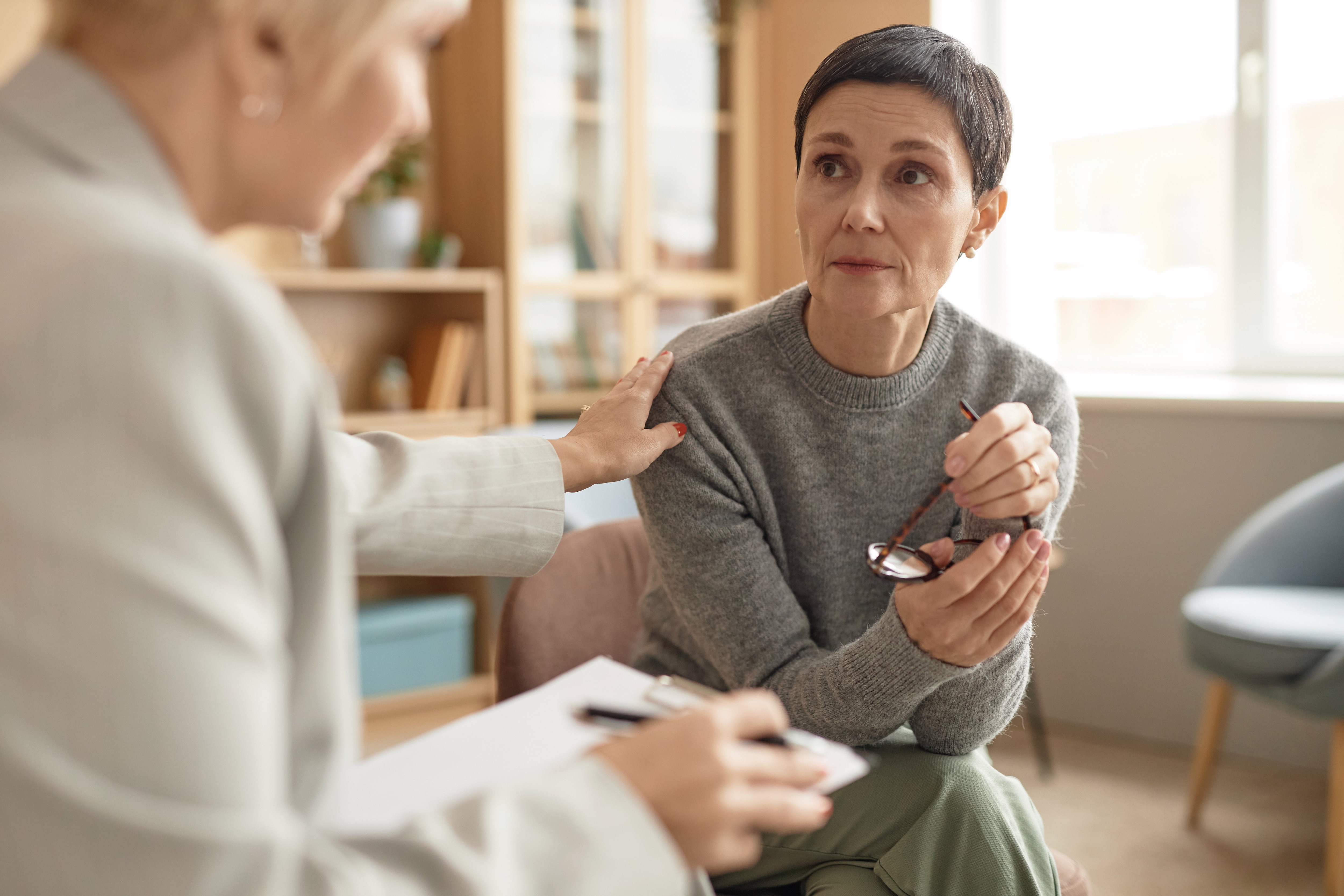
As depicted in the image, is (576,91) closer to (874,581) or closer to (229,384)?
(874,581)

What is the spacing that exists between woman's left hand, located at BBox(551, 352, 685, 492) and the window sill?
2.15 metres

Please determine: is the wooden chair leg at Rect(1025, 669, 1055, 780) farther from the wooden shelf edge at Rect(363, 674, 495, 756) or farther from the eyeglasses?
the eyeglasses

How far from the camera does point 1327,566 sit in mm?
2479

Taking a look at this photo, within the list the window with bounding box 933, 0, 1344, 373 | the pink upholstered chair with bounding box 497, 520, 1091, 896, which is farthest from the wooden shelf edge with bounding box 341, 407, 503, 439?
the pink upholstered chair with bounding box 497, 520, 1091, 896

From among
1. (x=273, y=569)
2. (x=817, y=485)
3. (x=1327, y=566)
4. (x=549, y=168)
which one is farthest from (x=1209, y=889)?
(x=549, y=168)

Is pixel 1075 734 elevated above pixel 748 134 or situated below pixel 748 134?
below

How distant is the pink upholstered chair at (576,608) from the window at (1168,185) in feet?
7.36

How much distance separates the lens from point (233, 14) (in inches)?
20.0

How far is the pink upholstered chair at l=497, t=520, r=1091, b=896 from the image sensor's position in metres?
1.33

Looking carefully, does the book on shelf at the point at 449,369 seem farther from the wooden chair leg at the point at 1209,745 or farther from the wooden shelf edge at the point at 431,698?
the wooden chair leg at the point at 1209,745

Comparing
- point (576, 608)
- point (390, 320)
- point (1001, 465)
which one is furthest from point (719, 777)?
point (390, 320)

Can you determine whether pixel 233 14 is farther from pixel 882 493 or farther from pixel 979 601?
pixel 882 493

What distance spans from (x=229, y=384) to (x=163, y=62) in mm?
166

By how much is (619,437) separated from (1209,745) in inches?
79.4
